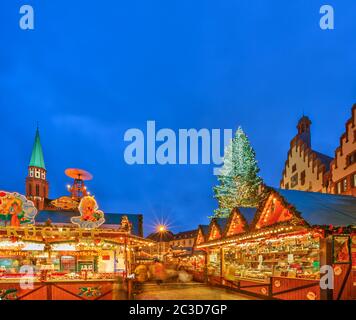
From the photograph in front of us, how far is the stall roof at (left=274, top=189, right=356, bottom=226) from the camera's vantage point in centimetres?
1294

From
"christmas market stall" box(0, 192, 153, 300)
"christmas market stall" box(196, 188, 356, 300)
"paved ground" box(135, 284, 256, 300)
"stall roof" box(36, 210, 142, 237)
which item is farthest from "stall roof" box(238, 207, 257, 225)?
"stall roof" box(36, 210, 142, 237)

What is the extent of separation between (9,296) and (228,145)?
29.7 metres

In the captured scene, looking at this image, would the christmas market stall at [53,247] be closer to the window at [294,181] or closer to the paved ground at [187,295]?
the paved ground at [187,295]

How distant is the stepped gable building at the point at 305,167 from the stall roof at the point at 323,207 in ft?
44.2

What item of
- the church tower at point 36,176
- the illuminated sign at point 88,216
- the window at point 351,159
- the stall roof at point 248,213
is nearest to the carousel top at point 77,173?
the illuminated sign at point 88,216

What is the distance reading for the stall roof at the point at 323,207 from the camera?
12.9m

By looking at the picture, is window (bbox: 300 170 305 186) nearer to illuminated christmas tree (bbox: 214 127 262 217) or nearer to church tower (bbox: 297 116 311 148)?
church tower (bbox: 297 116 311 148)

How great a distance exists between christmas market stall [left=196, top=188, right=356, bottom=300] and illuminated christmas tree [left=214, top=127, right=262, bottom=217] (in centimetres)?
1604

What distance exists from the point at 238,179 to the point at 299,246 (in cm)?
2238

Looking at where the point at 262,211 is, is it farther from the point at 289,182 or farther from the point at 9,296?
the point at 289,182

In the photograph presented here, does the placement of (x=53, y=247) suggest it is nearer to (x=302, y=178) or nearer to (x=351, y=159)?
(x=351, y=159)

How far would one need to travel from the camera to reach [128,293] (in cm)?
1542

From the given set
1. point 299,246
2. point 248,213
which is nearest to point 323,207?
point 299,246
